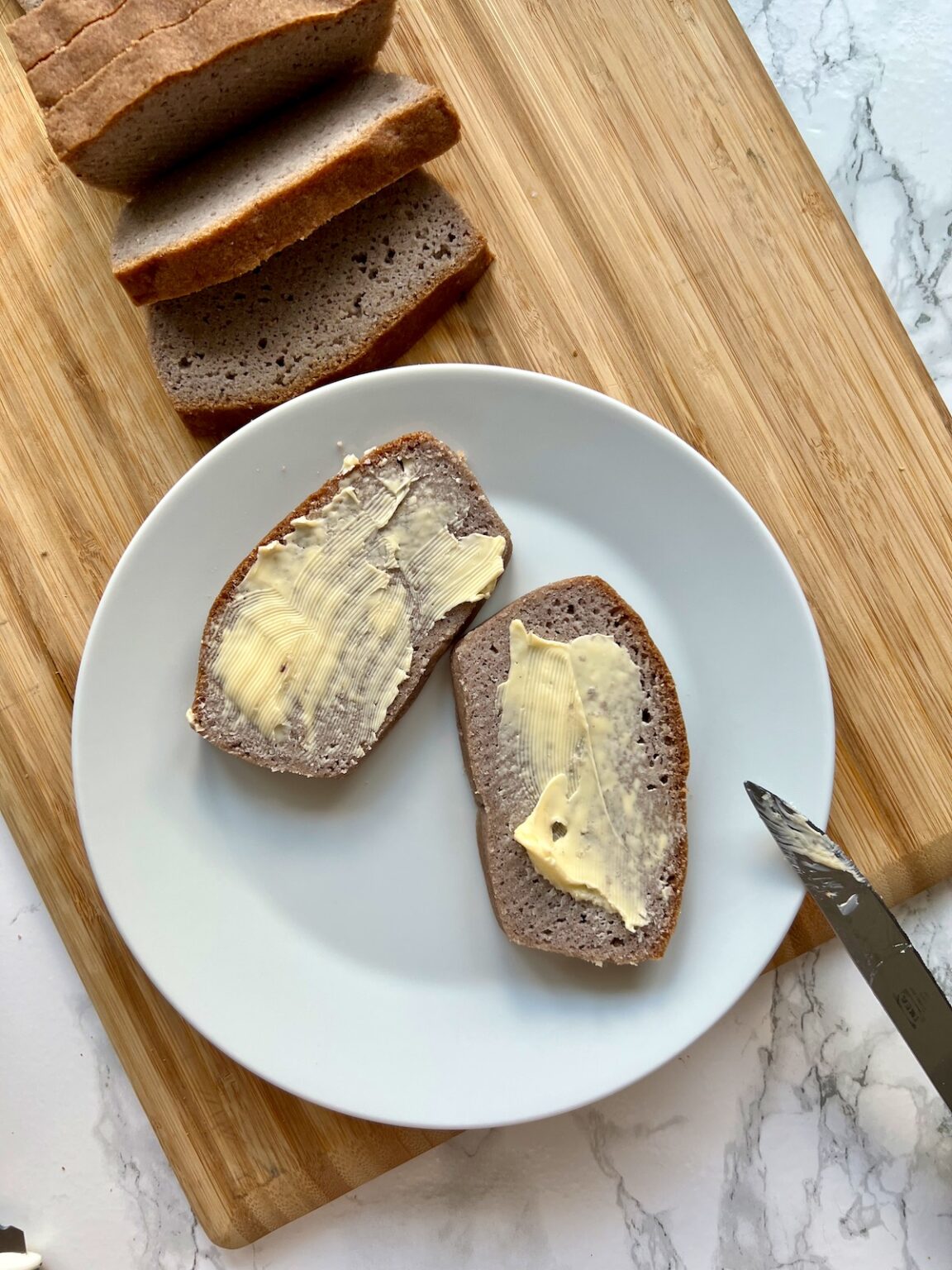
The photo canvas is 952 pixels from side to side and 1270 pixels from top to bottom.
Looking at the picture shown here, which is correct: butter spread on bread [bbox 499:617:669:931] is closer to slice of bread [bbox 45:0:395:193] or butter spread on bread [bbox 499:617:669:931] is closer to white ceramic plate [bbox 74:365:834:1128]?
white ceramic plate [bbox 74:365:834:1128]

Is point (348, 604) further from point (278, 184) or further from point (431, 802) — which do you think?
point (278, 184)

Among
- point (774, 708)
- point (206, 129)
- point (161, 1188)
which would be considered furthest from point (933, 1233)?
point (206, 129)

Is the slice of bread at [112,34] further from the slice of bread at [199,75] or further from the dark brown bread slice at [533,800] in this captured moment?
the dark brown bread slice at [533,800]

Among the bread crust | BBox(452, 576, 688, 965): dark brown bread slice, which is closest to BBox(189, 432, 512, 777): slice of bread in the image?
BBox(452, 576, 688, 965): dark brown bread slice

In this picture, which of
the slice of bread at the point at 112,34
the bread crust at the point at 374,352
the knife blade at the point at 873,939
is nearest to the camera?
the slice of bread at the point at 112,34

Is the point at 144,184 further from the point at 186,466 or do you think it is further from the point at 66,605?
the point at 66,605

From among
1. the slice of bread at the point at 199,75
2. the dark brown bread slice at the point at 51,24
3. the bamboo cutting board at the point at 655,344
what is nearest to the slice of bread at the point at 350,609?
the bamboo cutting board at the point at 655,344
